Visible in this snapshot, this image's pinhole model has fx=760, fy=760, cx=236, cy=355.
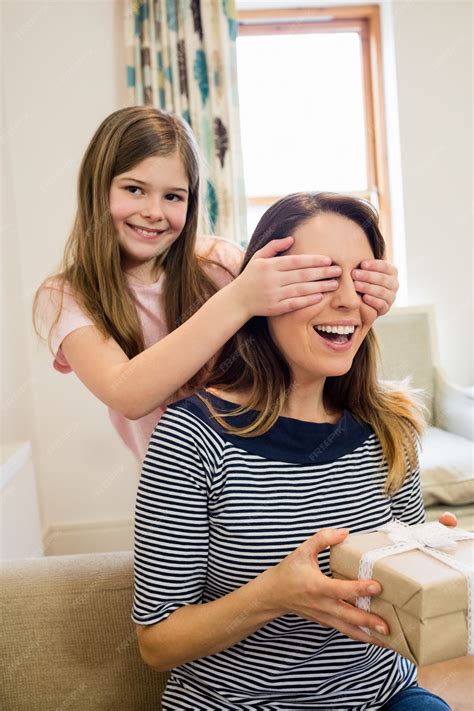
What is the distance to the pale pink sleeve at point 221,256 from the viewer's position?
1.60 metres

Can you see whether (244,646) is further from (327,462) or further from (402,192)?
(402,192)

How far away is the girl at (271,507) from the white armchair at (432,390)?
4.89 feet

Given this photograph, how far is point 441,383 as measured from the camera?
3305 mm

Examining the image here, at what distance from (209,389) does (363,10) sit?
3193 millimetres

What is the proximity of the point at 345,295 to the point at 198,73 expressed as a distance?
2676 millimetres

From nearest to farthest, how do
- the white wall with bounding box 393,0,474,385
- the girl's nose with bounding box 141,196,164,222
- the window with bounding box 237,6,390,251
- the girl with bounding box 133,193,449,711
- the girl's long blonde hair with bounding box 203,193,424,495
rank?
1. the girl with bounding box 133,193,449,711
2. the girl's long blonde hair with bounding box 203,193,424,495
3. the girl's nose with bounding box 141,196,164,222
4. the white wall with bounding box 393,0,474,385
5. the window with bounding box 237,6,390,251

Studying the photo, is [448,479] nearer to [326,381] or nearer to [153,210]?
[326,381]

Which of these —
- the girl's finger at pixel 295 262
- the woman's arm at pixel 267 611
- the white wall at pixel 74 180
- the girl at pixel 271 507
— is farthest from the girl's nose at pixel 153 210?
the white wall at pixel 74 180

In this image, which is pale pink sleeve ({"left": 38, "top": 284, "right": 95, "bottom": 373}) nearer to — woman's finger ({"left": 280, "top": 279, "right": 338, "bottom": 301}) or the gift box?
woman's finger ({"left": 280, "top": 279, "right": 338, "bottom": 301})

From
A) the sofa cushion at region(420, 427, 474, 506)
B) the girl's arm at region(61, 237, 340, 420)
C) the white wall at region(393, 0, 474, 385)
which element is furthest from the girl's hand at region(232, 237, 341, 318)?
the white wall at region(393, 0, 474, 385)

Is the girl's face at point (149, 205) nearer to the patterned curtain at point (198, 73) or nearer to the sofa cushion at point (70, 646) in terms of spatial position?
the sofa cushion at point (70, 646)

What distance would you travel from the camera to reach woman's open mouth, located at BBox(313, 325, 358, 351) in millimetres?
1138

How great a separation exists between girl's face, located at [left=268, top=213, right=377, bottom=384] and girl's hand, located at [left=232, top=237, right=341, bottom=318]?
31 mm

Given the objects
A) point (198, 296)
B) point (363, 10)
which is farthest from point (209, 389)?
point (363, 10)
